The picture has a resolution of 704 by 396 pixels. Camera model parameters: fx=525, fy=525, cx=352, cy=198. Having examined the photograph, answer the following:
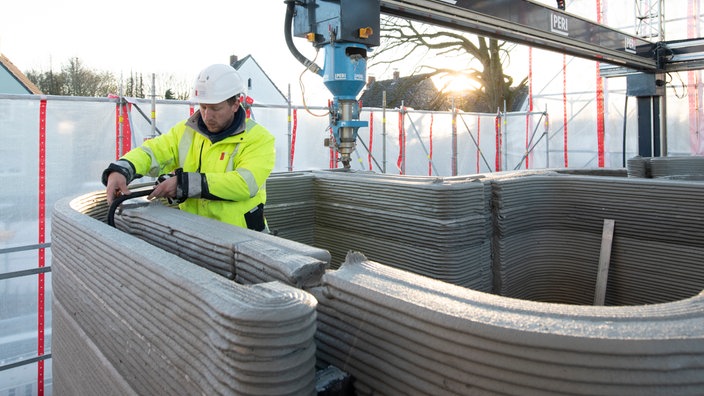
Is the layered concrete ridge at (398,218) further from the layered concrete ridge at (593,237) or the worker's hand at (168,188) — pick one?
the worker's hand at (168,188)

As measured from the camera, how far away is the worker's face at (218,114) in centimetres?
275

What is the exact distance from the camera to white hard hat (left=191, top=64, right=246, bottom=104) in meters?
2.70

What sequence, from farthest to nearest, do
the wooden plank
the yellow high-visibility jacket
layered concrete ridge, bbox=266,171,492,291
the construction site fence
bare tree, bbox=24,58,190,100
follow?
1. bare tree, bbox=24,58,190,100
2. the construction site fence
3. the wooden plank
4. layered concrete ridge, bbox=266,171,492,291
5. the yellow high-visibility jacket

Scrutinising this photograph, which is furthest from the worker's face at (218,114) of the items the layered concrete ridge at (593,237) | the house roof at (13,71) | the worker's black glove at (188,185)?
the house roof at (13,71)

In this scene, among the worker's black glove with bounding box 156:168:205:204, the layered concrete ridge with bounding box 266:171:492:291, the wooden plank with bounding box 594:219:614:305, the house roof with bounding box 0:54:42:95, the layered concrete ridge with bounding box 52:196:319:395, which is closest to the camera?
the layered concrete ridge with bounding box 52:196:319:395

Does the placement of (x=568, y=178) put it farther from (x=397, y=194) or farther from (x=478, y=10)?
(x=478, y=10)

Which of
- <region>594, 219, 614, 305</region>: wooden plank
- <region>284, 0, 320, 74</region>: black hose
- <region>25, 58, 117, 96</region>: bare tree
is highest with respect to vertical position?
<region>25, 58, 117, 96</region>: bare tree

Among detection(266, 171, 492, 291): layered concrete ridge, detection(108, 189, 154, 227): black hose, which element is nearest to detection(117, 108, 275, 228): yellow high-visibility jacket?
detection(108, 189, 154, 227): black hose

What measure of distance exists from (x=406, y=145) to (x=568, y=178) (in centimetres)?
994

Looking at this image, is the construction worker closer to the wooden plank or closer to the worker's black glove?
the worker's black glove

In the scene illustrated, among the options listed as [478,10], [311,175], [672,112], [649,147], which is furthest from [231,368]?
[672,112]

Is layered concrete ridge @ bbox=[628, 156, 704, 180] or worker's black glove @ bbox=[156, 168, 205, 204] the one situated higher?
layered concrete ridge @ bbox=[628, 156, 704, 180]

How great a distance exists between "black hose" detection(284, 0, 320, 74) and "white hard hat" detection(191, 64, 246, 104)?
2254mm

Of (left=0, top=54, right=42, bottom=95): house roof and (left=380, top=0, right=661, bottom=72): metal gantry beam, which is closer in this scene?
(left=380, top=0, right=661, bottom=72): metal gantry beam
